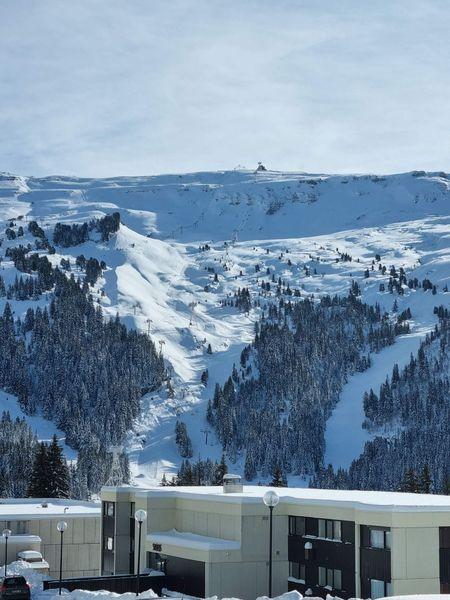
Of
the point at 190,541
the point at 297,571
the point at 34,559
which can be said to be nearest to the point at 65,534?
the point at 34,559

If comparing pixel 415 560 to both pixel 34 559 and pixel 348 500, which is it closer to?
pixel 348 500

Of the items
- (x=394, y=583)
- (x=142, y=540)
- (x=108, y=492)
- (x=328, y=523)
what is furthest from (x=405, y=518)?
(x=108, y=492)

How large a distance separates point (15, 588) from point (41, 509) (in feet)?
82.0

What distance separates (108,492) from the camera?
60.5 metres

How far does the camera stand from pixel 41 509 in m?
70.7

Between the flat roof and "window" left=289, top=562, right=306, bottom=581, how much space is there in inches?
875

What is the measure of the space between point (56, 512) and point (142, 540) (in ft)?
44.8

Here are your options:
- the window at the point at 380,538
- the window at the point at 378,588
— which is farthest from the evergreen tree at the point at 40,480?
the window at the point at 380,538

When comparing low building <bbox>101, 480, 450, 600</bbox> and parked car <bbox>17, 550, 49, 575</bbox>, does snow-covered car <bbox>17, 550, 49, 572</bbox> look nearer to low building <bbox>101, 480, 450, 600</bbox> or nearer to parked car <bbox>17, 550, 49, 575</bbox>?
parked car <bbox>17, 550, 49, 575</bbox>

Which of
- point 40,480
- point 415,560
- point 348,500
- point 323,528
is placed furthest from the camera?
point 40,480

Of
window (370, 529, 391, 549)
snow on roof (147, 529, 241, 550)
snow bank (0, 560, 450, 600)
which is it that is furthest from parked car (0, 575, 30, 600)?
window (370, 529, 391, 549)

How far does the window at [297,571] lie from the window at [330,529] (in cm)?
268

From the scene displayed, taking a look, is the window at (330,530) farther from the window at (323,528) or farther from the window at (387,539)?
the window at (387,539)

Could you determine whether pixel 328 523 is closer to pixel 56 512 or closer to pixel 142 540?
pixel 142 540
